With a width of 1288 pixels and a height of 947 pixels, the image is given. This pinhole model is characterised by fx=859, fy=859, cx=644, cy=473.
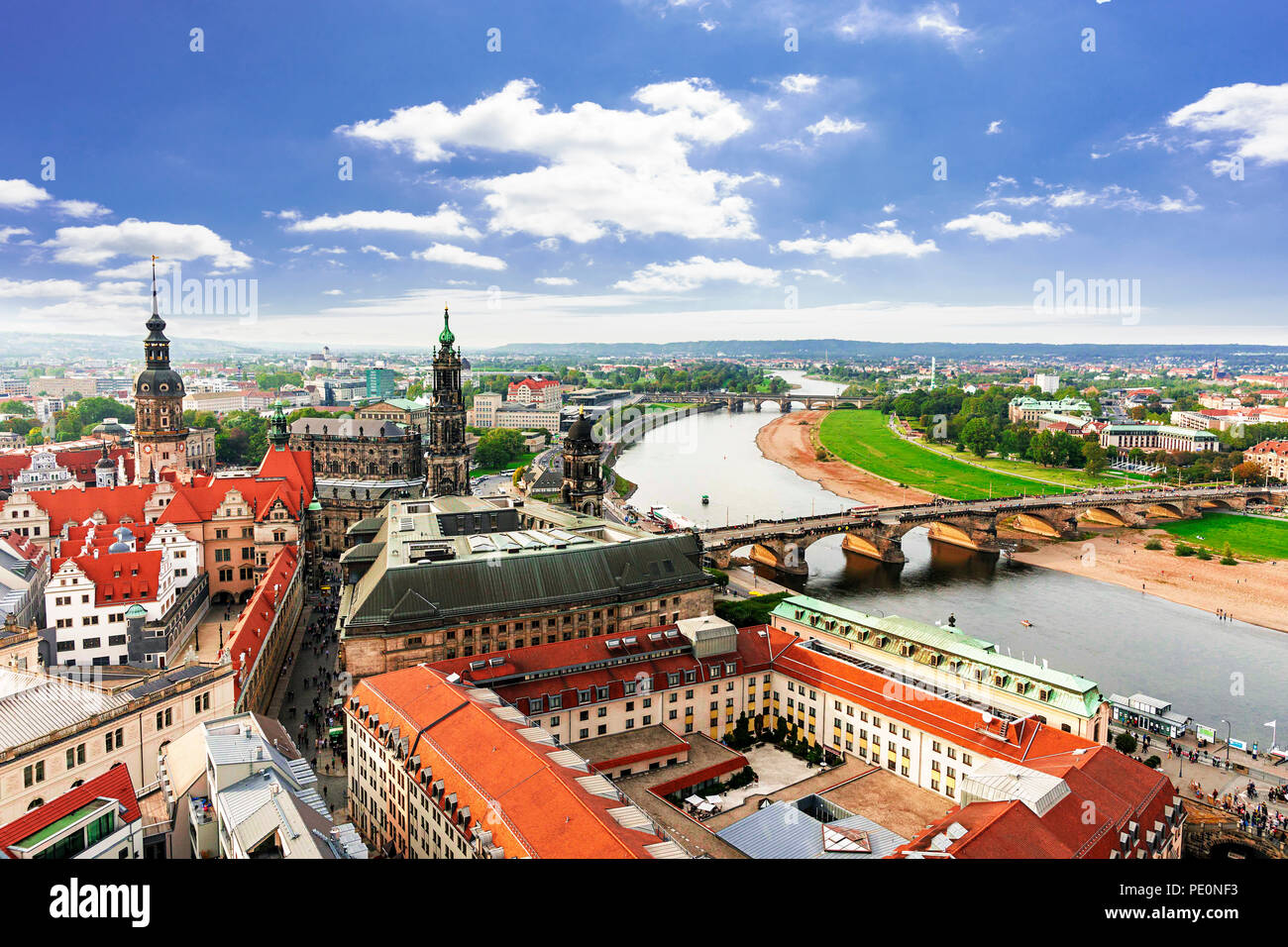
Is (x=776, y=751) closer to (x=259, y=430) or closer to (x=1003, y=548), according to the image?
(x=1003, y=548)

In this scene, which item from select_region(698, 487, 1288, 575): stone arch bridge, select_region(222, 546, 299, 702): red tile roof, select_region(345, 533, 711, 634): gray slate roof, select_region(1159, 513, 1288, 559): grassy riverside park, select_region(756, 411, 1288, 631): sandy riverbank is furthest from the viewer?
select_region(1159, 513, 1288, 559): grassy riverside park

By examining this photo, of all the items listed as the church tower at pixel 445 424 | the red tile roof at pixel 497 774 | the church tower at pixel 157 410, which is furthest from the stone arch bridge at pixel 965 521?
the church tower at pixel 157 410

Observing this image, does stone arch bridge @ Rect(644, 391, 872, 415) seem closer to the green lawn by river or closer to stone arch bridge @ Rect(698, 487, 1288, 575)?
the green lawn by river

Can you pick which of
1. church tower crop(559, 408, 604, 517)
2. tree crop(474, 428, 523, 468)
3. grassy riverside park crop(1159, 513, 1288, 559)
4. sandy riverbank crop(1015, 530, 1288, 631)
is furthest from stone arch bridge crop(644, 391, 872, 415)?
church tower crop(559, 408, 604, 517)

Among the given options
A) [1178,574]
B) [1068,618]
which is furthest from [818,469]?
[1068,618]

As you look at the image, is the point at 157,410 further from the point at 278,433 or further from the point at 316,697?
the point at 316,697

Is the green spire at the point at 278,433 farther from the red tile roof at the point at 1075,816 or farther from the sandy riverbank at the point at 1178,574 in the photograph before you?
the sandy riverbank at the point at 1178,574
